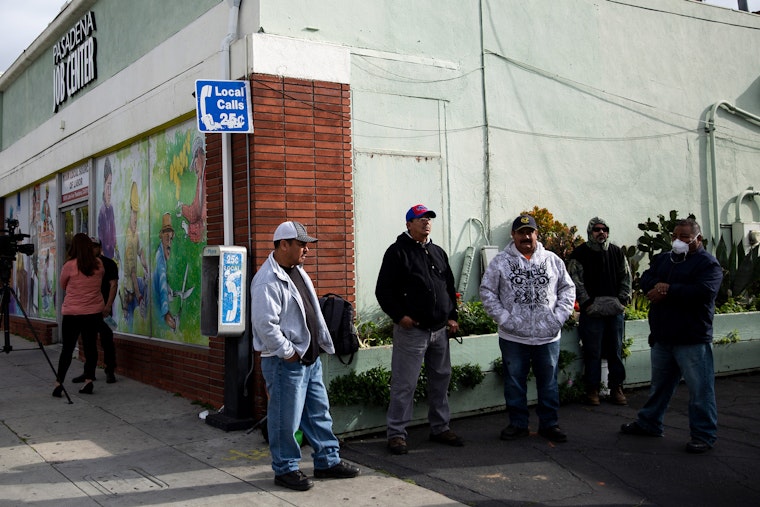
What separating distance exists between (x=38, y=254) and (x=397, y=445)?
11.0 m

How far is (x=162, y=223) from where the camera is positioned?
9.44m

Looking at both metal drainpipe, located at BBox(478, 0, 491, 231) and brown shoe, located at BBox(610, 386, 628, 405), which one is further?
metal drainpipe, located at BBox(478, 0, 491, 231)

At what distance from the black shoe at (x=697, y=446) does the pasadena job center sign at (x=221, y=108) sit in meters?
4.74

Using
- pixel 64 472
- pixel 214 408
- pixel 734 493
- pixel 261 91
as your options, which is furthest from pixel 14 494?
pixel 734 493

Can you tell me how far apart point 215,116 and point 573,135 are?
197 inches

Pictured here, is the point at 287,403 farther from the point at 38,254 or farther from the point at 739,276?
the point at 38,254

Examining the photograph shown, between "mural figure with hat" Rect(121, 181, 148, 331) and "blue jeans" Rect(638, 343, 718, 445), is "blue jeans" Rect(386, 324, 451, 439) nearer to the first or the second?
"blue jeans" Rect(638, 343, 718, 445)

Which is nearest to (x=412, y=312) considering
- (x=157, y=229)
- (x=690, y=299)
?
(x=690, y=299)

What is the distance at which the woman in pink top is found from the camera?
29.2 feet

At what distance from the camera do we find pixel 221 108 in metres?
7.06

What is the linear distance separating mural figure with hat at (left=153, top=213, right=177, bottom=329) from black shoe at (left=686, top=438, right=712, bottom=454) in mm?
5797

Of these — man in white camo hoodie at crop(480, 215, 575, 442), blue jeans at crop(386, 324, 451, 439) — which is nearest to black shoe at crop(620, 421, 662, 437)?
man in white camo hoodie at crop(480, 215, 575, 442)

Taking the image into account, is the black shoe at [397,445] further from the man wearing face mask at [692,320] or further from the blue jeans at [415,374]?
the man wearing face mask at [692,320]

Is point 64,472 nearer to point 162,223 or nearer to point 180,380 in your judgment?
point 180,380
